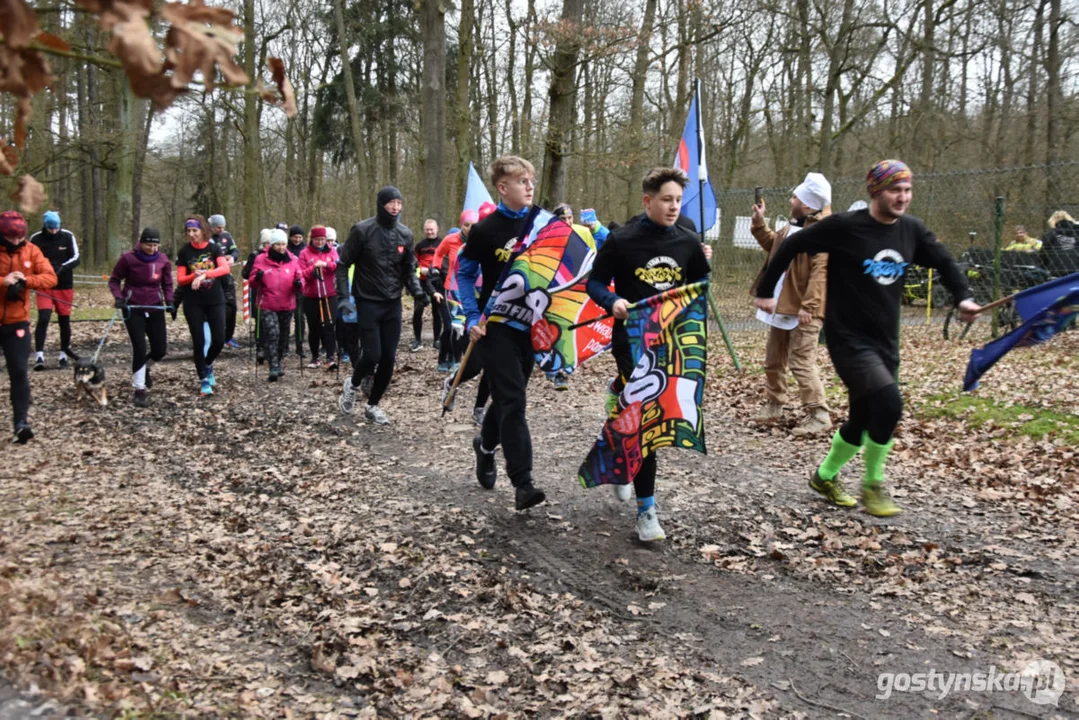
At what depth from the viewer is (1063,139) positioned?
859 inches

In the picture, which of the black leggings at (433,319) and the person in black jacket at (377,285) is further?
the black leggings at (433,319)

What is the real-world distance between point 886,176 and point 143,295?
27.5ft

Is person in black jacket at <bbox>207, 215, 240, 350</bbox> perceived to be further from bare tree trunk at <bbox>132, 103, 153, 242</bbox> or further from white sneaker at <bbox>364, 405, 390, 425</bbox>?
bare tree trunk at <bbox>132, 103, 153, 242</bbox>

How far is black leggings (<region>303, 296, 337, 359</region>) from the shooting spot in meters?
13.2

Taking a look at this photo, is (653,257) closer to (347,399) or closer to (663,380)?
(663,380)

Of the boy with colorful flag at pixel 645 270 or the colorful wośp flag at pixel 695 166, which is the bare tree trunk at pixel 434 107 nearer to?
the colorful wośp flag at pixel 695 166

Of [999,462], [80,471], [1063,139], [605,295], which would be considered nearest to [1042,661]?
[605,295]

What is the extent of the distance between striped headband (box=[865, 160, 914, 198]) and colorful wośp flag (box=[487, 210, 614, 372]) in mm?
1850

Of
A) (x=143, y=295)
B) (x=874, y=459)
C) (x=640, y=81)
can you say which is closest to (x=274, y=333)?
(x=143, y=295)

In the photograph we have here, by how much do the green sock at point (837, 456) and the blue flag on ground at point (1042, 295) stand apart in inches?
52.8

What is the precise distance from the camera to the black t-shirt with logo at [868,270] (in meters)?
5.38

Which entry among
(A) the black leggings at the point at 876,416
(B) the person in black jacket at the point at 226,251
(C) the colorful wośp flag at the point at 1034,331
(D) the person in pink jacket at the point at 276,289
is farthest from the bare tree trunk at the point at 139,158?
(C) the colorful wośp flag at the point at 1034,331

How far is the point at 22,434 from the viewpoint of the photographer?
813cm

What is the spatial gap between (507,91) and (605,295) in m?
26.2
